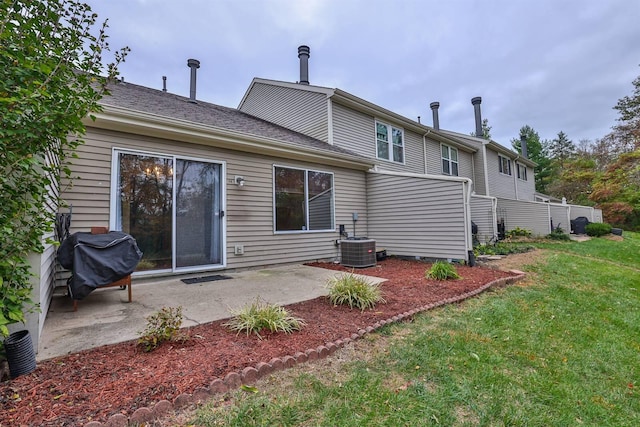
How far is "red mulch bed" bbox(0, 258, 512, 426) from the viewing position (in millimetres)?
1553

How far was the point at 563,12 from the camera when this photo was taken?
8.94 metres

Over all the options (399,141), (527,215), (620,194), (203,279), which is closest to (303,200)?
(203,279)

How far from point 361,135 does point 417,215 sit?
3.48 meters

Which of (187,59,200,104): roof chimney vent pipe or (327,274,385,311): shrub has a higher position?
(187,59,200,104): roof chimney vent pipe

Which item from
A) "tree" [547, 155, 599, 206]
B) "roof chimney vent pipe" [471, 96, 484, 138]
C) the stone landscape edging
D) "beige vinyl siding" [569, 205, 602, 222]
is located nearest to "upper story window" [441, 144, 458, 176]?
"roof chimney vent pipe" [471, 96, 484, 138]

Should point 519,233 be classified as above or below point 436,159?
below

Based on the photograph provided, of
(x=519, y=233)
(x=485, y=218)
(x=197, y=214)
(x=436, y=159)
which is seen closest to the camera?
(x=197, y=214)

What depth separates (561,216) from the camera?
14688 millimetres

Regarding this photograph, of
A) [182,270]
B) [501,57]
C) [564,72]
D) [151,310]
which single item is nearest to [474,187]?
[501,57]

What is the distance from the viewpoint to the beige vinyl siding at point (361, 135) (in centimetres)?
861

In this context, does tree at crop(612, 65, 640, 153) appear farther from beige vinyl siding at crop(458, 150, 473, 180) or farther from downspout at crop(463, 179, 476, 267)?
downspout at crop(463, 179, 476, 267)

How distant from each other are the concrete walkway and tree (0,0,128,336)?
2.37 ft

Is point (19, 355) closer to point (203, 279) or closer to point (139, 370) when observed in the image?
point (139, 370)

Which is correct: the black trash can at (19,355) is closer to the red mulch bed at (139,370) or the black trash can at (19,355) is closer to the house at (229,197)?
the red mulch bed at (139,370)
